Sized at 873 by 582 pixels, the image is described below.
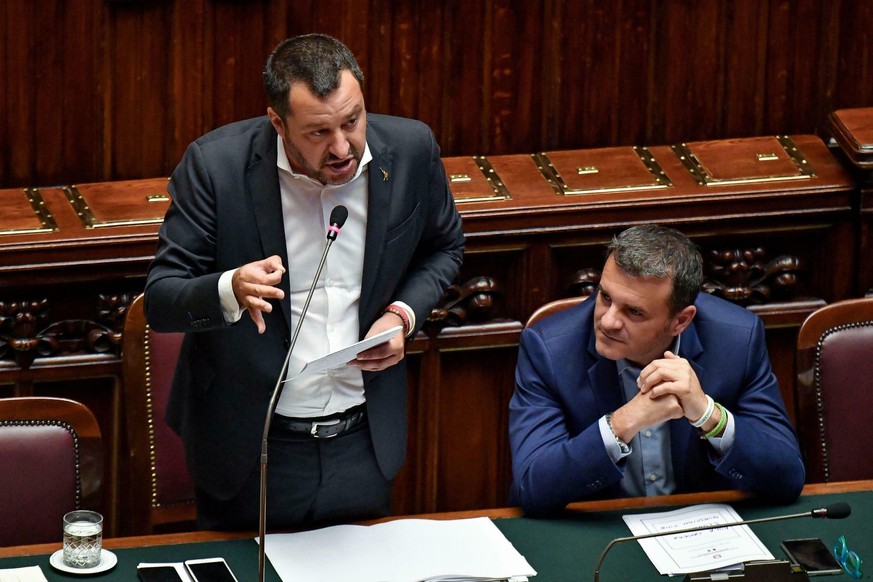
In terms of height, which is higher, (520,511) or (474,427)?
(520,511)

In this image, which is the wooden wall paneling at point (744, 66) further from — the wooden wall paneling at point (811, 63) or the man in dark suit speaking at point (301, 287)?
the man in dark suit speaking at point (301, 287)

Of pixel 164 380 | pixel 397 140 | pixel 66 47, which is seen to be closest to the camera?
pixel 397 140

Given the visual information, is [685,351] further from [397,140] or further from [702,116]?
[702,116]

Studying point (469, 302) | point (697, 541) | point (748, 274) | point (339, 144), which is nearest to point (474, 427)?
point (469, 302)

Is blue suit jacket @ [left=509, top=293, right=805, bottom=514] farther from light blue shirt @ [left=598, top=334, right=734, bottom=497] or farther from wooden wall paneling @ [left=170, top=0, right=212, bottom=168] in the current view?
wooden wall paneling @ [left=170, top=0, right=212, bottom=168]

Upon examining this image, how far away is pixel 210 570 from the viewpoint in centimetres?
284

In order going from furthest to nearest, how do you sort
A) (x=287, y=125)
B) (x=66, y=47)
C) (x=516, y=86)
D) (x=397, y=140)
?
(x=516, y=86)
(x=66, y=47)
(x=397, y=140)
(x=287, y=125)

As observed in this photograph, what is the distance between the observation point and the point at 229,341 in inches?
124

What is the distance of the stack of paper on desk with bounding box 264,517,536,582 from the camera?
9.37 ft

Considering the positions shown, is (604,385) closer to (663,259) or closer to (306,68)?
(663,259)

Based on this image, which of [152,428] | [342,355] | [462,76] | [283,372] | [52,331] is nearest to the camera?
[283,372]

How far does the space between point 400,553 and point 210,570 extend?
0.37m

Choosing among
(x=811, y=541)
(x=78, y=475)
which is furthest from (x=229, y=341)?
(x=811, y=541)

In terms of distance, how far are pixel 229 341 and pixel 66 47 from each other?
134 centimetres
